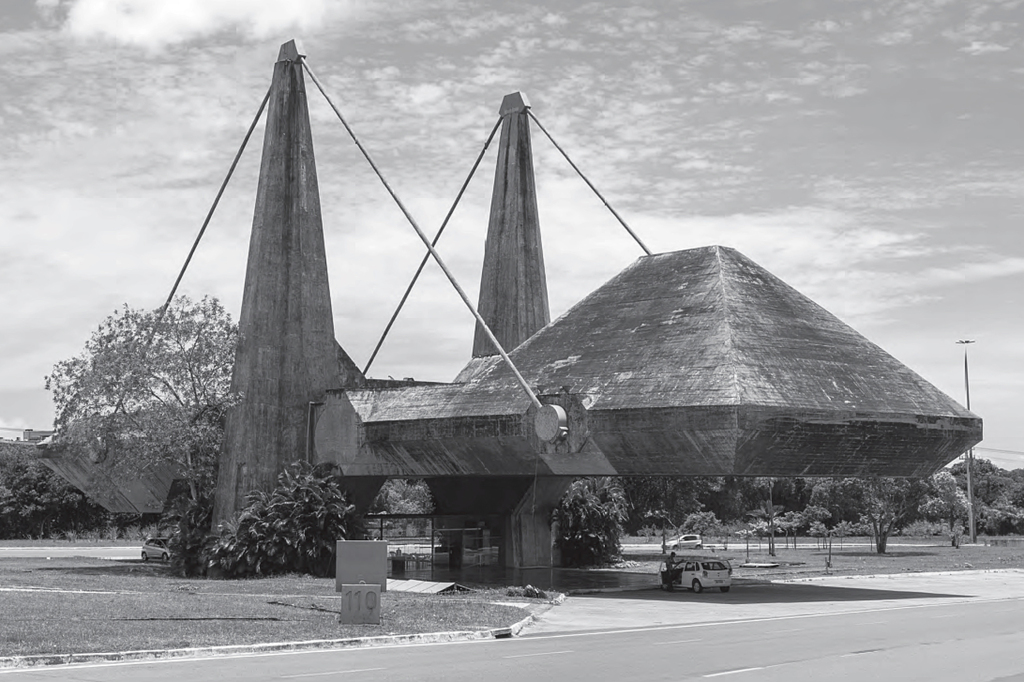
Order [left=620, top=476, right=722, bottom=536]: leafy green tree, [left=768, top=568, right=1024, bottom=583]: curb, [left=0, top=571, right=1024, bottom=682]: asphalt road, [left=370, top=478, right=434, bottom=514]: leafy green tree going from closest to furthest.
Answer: [left=0, top=571, right=1024, bottom=682]: asphalt road, [left=768, top=568, right=1024, bottom=583]: curb, [left=620, top=476, right=722, bottom=536]: leafy green tree, [left=370, top=478, right=434, bottom=514]: leafy green tree

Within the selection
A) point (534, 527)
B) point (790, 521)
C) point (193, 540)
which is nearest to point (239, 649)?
point (193, 540)

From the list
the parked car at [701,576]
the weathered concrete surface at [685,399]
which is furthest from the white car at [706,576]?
the weathered concrete surface at [685,399]

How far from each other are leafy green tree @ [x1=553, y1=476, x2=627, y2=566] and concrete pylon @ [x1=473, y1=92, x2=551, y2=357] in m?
7.64

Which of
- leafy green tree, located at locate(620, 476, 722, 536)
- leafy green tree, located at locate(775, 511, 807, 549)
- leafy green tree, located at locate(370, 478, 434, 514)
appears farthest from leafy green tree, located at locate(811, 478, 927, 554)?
leafy green tree, located at locate(370, 478, 434, 514)

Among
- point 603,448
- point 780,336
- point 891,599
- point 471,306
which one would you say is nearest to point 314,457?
point 471,306

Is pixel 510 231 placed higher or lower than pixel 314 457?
higher

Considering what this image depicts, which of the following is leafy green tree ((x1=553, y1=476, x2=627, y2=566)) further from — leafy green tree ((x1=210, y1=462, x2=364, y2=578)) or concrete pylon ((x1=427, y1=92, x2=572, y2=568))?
leafy green tree ((x1=210, y1=462, x2=364, y2=578))

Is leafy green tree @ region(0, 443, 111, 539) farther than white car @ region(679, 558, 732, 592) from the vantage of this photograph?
Yes

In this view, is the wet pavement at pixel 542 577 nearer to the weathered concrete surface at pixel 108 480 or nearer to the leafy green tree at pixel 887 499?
the weathered concrete surface at pixel 108 480

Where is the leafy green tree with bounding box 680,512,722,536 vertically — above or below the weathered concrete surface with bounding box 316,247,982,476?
below

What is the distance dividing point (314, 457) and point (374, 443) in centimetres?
323

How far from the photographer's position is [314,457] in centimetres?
4538

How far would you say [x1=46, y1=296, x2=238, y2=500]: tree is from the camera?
4309 cm

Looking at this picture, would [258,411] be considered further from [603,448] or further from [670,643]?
[670,643]
